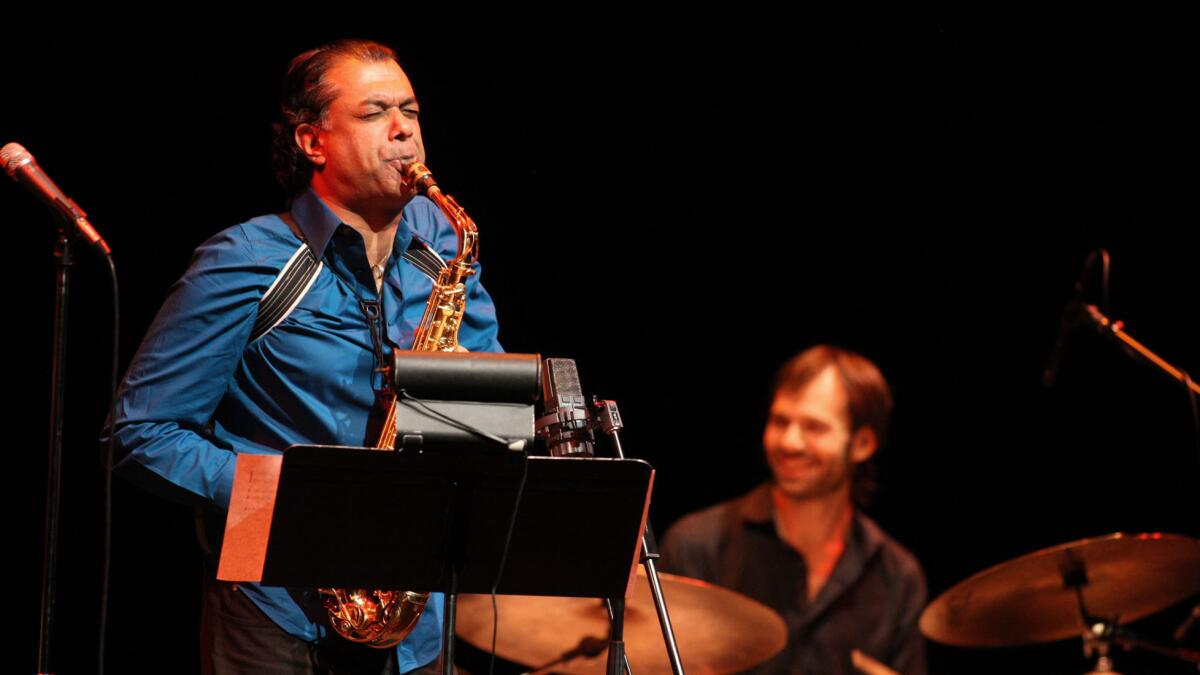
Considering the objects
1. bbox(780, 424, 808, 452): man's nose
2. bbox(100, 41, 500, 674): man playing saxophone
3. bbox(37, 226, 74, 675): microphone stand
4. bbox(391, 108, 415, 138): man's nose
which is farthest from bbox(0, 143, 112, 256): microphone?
bbox(780, 424, 808, 452): man's nose

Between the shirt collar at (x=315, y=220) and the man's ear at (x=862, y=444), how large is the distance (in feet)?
8.26

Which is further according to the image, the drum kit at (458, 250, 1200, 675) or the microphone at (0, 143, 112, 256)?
the drum kit at (458, 250, 1200, 675)

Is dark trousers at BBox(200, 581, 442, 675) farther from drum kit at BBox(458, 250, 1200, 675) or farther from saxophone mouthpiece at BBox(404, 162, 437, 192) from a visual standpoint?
drum kit at BBox(458, 250, 1200, 675)

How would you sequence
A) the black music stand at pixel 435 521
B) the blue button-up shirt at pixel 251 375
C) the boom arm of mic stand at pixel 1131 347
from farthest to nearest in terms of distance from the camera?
the boom arm of mic stand at pixel 1131 347, the blue button-up shirt at pixel 251 375, the black music stand at pixel 435 521

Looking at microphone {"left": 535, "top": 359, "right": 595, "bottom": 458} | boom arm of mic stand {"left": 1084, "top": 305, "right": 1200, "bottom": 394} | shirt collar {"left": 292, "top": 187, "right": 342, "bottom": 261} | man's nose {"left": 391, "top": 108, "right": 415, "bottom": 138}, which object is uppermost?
man's nose {"left": 391, "top": 108, "right": 415, "bottom": 138}

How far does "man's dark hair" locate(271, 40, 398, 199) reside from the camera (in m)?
2.64

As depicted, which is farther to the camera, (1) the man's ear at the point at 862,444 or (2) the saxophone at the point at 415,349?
(1) the man's ear at the point at 862,444

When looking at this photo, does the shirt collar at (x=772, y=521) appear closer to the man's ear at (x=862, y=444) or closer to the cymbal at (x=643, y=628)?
the man's ear at (x=862, y=444)

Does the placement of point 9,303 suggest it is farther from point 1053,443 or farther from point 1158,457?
point 1158,457

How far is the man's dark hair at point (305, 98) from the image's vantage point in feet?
8.67

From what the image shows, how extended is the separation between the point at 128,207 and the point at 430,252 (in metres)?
1.45

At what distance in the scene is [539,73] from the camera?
449 centimetres

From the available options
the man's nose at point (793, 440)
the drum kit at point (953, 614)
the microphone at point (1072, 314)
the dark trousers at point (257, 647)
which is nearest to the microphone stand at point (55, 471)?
the dark trousers at point (257, 647)

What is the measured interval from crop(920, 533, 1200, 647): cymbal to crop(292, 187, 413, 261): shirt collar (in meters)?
2.14
